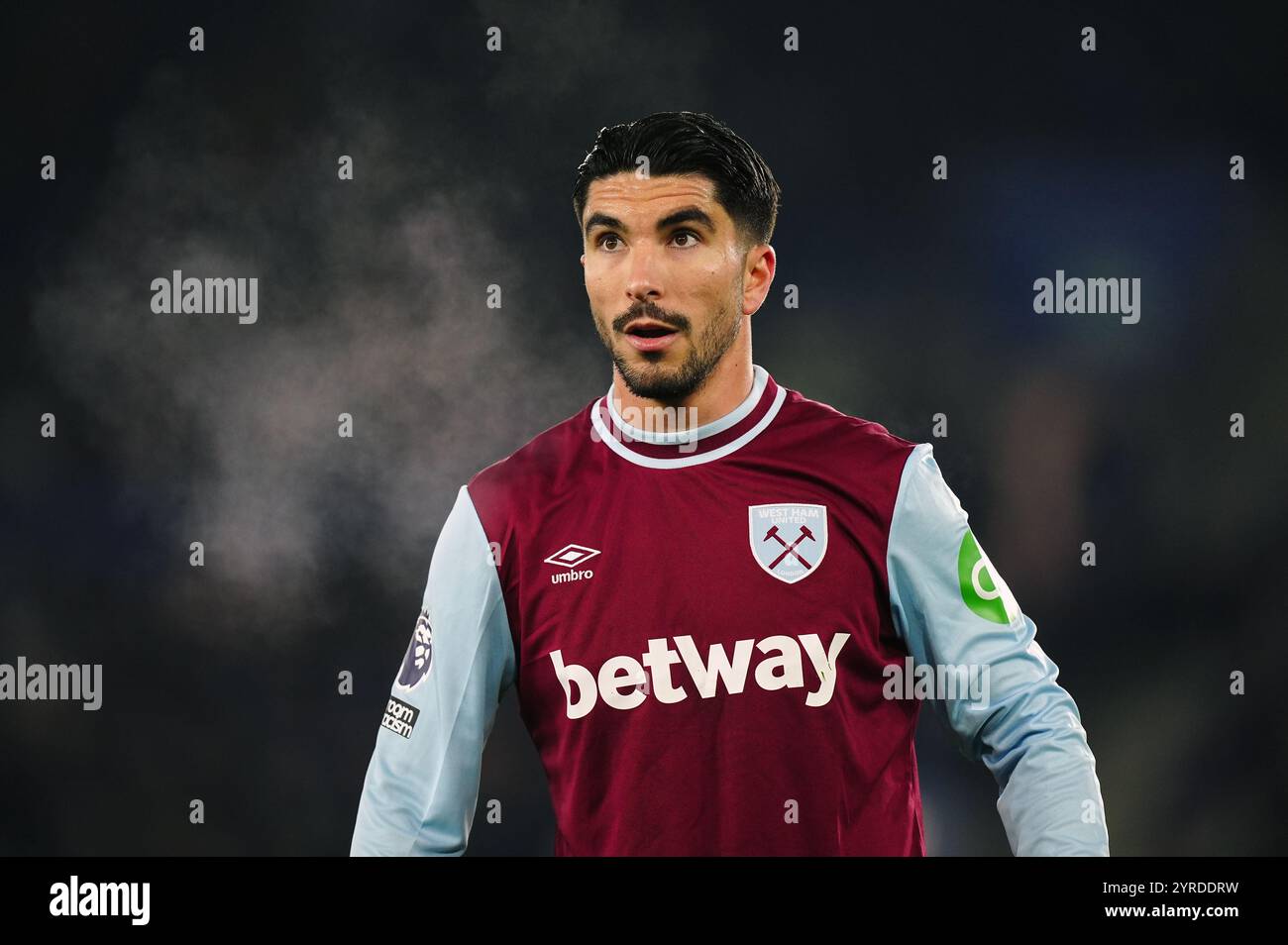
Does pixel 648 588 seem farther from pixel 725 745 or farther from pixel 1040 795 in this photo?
pixel 1040 795

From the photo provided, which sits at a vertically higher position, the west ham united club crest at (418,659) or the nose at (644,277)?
the nose at (644,277)

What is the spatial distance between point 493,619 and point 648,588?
473 millimetres

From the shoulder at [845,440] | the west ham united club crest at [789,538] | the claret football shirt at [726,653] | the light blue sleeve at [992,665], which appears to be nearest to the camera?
the light blue sleeve at [992,665]

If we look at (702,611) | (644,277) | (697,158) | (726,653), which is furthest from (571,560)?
(697,158)

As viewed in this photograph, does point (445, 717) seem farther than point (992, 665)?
Yes

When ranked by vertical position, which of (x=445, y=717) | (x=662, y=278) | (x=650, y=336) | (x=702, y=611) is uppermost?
(x=662, y=278)

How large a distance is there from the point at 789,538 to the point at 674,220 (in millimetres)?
949

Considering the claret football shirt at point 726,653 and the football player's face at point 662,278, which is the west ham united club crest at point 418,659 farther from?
the football player's face at point 662,278

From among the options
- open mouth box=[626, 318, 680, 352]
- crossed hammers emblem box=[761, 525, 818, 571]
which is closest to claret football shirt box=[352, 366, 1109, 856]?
crossed hammers emblem box=[761, 525, 818, 571]

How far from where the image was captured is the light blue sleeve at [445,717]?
3736mm

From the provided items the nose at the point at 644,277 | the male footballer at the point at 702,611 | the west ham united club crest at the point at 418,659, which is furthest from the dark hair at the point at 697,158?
the west ham united club crest at the point at 418,659

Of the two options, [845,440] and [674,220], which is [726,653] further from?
[674,220]

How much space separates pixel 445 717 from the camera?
379 centimetres

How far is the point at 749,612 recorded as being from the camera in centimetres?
363
